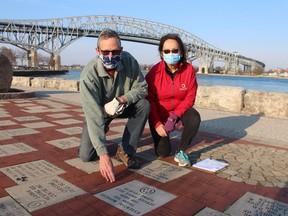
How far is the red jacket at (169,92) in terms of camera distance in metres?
3.53

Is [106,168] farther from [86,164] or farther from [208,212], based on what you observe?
[208,212]

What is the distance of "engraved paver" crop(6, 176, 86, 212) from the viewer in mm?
2262

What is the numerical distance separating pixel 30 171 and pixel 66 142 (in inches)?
46.8

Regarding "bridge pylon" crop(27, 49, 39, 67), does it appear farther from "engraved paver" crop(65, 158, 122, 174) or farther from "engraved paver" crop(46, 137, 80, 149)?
"engraved paver" crop(65, 158, 122, 174)

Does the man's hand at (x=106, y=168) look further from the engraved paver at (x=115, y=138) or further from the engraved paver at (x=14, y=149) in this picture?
the engraved paver at (x=115, y=138)

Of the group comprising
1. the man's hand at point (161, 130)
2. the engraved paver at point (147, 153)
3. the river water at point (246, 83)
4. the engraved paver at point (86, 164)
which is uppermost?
the man's hand at point (161, 130)

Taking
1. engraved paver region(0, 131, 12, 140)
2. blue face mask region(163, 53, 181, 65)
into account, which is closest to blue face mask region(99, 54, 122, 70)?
blue face mask region(163, 53, 181, 65)

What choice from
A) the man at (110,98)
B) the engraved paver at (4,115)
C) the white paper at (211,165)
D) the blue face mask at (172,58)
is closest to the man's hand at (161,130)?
the man at (110,98)

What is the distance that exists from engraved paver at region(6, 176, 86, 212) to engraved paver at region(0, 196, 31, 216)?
37 millimetres

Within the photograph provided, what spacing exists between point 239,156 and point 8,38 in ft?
248

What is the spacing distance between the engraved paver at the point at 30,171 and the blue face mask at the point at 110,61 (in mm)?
1199

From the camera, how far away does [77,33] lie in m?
76.8

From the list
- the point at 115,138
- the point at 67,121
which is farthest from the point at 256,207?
the point at 67,121

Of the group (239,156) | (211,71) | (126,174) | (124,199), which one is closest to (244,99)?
(239,156)
